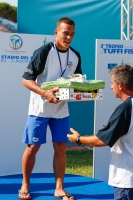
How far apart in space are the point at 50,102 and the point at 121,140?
3.77ft

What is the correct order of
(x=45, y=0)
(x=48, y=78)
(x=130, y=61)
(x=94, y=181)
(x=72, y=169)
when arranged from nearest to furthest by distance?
(x=48, y=78), (x=94, y=181), (x=130, y=61), (x=72, y=169), (x=45, y=0)

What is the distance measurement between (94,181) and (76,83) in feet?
5.70

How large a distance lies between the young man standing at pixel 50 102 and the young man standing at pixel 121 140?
1.08 m

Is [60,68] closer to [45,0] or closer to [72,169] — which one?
[72,169]

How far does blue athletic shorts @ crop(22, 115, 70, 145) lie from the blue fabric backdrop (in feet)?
13.1

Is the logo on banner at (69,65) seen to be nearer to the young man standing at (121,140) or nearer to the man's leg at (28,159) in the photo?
the man's leg at (28,159)

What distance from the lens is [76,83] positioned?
402 centimetres

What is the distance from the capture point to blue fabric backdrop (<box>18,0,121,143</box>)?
327 inches

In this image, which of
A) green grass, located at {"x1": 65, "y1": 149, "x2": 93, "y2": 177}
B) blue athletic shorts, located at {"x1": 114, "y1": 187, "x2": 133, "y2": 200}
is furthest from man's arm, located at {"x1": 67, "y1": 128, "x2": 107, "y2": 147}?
green grass, located at {"x1": 65, "y1": 149, "x2": 93, "y2": 177}

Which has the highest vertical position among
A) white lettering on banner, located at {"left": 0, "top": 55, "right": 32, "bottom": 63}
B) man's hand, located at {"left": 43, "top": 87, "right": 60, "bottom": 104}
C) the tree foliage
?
the tree foliage

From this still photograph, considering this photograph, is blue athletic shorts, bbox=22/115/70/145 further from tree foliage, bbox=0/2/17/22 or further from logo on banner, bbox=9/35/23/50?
tree foliage, bbox=0/2/17/22

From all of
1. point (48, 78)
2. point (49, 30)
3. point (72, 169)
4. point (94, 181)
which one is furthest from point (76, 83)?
point (49, 30)

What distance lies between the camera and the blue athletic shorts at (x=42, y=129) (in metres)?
4.38

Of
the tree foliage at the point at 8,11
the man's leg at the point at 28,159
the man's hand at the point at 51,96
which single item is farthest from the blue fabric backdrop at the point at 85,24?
the tree foliage at the point at 8,11
